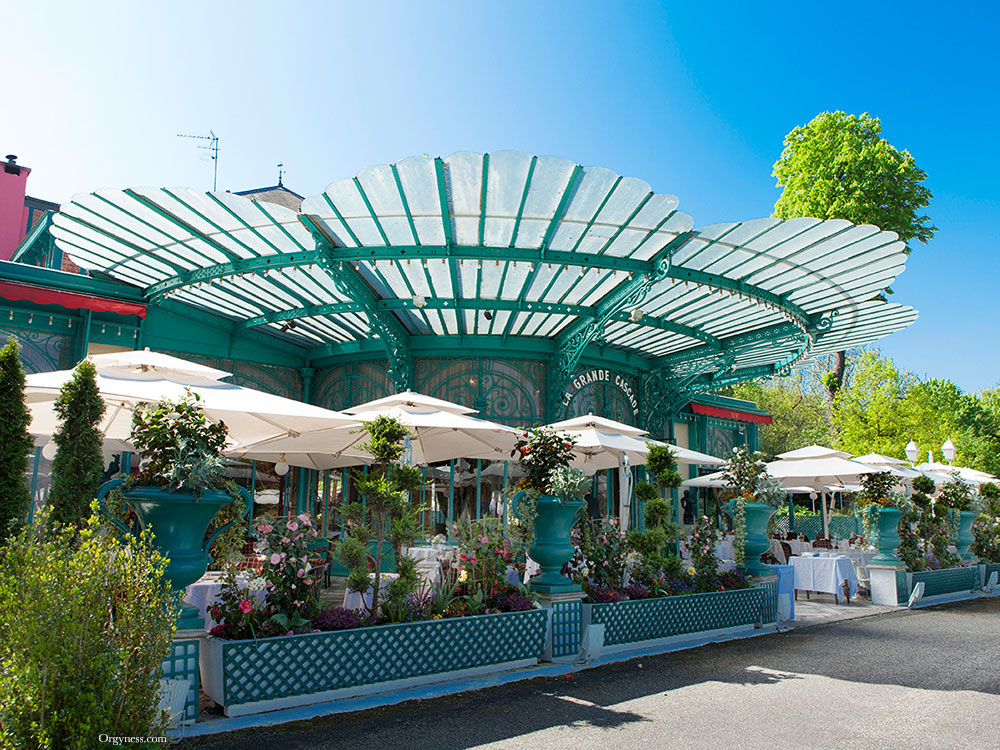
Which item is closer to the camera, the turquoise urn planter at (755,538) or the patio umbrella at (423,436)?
the patio umbrella at (423,436)

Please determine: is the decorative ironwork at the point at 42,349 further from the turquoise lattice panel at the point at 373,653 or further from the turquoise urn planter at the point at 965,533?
the turquoise urn planter at the point at 965,533

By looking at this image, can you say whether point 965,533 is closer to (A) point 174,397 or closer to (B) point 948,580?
(B) point 948,580

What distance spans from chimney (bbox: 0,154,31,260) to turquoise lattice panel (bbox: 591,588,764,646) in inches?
784

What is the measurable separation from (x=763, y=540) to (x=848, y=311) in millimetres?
5421

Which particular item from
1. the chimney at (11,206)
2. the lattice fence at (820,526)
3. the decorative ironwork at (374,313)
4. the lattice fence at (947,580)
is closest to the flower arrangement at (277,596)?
the decorative ironwork at (374,313)

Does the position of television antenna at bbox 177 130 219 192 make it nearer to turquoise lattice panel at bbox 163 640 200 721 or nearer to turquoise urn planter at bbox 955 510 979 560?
turquoise lattice panel at bbox 163 640 200 721

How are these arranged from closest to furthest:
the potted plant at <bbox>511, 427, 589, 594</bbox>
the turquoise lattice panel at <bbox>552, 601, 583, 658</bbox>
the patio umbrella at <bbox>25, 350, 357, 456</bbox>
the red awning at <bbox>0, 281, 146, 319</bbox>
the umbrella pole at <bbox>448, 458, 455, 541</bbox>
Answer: the patio umbrella at <bbox>25, 350, 357, 456</bbox> → the turquoise lattice panel at <bbox>552, 601, 583, 658</bbox> → the potted plant at <bbox>511, 427, 589, 594</bbox> → the red awning at <bbox>0, 281, 146, 319</bbox> → the umbrella pole at <bbox>448, 458, 455, 541</bbox>

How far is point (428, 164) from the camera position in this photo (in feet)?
24.2

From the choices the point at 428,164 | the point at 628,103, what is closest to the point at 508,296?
the point at 628,103

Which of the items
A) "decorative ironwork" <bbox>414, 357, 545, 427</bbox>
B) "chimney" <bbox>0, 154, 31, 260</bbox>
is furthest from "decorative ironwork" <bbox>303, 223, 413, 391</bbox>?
"chimney" <bbox>0, 154, 31, 260</bbox>

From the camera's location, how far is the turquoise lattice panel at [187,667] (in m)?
4.38

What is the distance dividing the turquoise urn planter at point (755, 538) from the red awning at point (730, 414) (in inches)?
374

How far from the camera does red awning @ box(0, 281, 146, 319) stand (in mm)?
9992

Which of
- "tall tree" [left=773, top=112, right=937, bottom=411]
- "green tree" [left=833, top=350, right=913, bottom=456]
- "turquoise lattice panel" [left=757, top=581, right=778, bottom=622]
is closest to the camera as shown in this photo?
"turquoise lattice panel" [left=757, top=581, right=778, bottom=622]
